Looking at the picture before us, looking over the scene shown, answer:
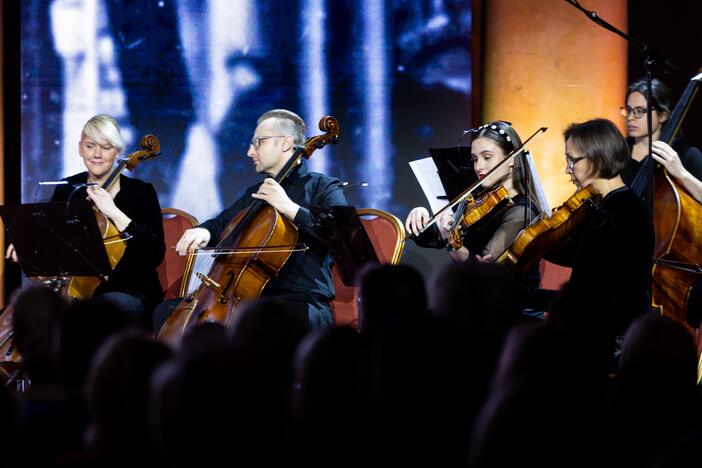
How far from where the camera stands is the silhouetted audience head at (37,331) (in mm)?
1260

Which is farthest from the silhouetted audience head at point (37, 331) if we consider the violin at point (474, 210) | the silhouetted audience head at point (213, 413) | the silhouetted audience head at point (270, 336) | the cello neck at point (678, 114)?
the cello neck at point (678, 114)

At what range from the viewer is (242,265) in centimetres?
356

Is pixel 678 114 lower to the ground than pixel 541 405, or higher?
higher

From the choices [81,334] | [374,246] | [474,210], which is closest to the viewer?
[81,334]

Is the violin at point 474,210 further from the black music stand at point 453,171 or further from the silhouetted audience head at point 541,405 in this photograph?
the silhouetted audience head at point 541,405

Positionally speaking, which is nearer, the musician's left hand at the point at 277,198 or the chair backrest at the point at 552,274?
the musician's left hand at the point at 277,198

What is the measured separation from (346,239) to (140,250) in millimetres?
1039

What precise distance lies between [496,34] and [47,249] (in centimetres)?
232

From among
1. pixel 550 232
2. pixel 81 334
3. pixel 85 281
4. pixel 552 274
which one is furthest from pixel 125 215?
pixel 81 334

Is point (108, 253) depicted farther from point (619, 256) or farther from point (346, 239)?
point (619, 256)

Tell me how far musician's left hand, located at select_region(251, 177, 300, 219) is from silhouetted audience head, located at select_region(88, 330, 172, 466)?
8.54 ft

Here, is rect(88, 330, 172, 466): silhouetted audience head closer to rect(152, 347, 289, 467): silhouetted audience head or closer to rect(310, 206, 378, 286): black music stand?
rect(152, 347, 289, 467): silhouetted audience head

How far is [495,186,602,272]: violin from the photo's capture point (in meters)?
3.18

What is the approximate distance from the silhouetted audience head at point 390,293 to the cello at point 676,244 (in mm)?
2509
